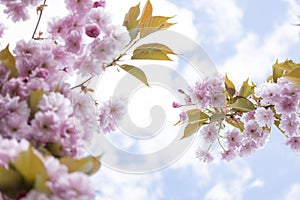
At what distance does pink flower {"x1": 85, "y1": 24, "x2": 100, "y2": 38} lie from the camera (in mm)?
1658

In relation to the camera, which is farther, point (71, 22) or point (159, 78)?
point (159, 78)

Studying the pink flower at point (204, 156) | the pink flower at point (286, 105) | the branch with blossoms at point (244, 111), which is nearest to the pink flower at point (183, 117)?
the branch with blossoms at point (244, 111)

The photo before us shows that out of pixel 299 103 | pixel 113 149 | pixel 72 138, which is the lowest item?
pixel 72 138

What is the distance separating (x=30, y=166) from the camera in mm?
946

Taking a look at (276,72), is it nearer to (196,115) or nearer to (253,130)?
(253,130)

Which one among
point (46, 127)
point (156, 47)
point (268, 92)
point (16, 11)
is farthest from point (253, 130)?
point (46, 127)

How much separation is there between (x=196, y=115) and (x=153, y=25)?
0.70m

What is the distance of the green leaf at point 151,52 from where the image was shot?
1939 millimetres

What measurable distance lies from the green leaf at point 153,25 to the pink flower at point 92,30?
1.10 feet

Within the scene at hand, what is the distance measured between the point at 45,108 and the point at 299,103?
4.88 feet

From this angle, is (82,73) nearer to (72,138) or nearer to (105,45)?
(105,45)

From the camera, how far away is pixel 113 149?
191cm

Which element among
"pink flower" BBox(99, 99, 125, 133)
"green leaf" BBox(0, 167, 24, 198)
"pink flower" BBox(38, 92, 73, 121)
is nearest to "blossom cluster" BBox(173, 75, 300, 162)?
"pink flower" BBox(99, 99, 125, 133)

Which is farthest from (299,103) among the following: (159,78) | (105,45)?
(105,45)
